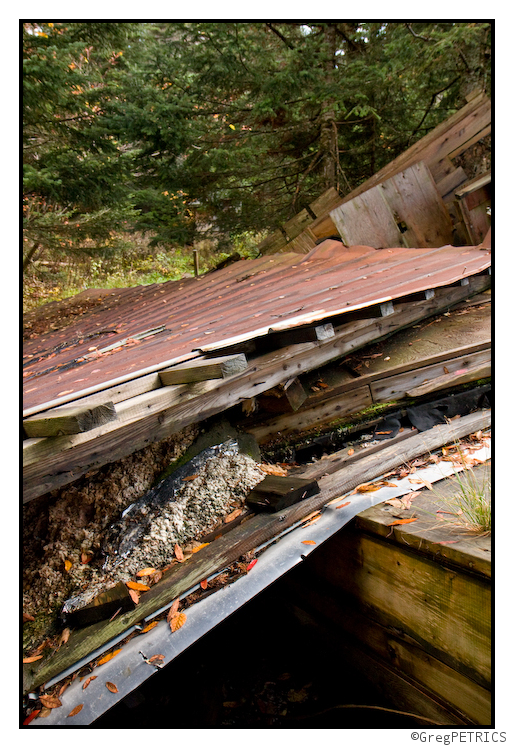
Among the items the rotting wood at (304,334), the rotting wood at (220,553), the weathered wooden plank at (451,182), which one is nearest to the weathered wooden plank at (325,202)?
the weathered wooden plank at (451,182)

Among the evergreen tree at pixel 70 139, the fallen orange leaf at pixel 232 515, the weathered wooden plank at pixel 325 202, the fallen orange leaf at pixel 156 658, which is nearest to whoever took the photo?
the fallen orange leaf at pixel 156 658

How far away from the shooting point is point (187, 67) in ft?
24.9

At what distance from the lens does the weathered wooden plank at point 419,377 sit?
446cm

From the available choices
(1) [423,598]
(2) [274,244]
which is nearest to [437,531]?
(1) [423,598]

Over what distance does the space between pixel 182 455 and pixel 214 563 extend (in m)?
0.95

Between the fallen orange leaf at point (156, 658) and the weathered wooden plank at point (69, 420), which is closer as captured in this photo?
the weathered wooden plank at point (69, 420)

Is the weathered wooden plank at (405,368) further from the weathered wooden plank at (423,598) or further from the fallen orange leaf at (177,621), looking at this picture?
the fallen orange leaf at (177,621)

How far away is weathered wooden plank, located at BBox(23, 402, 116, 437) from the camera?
73.4 inches

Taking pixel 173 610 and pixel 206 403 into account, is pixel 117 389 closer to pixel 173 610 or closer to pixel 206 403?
pixel 206 403

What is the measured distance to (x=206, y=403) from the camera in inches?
120

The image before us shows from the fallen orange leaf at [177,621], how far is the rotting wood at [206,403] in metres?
0.92

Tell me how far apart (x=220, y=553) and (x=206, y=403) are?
3.02 ft

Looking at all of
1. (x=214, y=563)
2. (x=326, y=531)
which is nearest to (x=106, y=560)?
(x=214, y=563)

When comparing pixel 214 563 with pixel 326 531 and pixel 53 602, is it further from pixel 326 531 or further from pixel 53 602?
pixel 53 602
